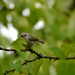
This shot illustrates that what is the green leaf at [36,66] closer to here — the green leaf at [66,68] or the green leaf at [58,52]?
the green leaf at [58,52]

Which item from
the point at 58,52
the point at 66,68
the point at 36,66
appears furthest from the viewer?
the point at 66,68

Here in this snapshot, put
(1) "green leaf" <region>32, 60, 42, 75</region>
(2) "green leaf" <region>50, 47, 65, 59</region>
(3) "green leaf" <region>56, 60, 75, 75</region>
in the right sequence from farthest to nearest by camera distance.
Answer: (3) "green leaf" <region>56, 60, 75, 75</region> → (1) "green leaf" <region>32, 60, 42, 75</region> → (2) "green leaf" <region>50, 47, 65, 59</region>

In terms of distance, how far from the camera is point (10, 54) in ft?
15.1

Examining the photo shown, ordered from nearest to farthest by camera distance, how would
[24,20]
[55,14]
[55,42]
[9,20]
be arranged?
[9,20] < [24,20] < [55,14] < [55,42]

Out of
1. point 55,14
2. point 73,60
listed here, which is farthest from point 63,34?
point 73,60

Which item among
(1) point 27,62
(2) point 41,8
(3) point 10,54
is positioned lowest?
Result: (1) point 27,62

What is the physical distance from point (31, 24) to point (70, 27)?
3.31 feet

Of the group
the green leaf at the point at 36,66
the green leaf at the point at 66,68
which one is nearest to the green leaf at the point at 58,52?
the green leaf at the point at 36,66

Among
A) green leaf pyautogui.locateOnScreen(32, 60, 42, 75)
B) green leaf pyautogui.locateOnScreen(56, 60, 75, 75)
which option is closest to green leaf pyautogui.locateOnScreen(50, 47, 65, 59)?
green leaf pyautogui.locateOnScreen(32, 60, 42, 75)

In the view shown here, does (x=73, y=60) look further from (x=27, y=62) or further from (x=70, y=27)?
(x=70, y=27)

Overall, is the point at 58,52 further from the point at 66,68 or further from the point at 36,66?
the point at 66,68

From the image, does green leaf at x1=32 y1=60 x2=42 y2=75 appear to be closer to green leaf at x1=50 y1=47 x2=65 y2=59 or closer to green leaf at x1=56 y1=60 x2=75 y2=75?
green leaf at x1=50 y1=47 x2=65 y2=59

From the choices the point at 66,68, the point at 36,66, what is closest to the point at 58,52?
the point at 36,66

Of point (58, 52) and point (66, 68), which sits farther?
point (66, 68)
